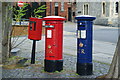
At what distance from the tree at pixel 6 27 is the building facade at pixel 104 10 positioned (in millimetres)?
28455

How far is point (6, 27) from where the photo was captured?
725 cm

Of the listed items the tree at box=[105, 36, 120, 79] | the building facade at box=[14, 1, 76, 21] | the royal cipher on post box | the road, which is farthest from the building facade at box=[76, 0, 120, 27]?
the tree at box=[105, 36, 120, 79]

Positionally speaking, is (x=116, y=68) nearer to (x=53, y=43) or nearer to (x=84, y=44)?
(x=84, y=44)

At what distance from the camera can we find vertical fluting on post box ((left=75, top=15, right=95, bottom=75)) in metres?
→ 5.70

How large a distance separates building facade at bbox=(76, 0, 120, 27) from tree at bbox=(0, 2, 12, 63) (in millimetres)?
28455

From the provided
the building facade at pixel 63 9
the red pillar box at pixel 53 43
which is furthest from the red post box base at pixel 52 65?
the building facade at pixel 63 9

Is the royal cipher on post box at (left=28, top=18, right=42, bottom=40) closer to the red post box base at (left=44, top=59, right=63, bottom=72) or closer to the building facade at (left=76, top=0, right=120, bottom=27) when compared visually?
the red post box base at (left=44, top=59, right=63, bottom=72)

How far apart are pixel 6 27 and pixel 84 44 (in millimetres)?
2931

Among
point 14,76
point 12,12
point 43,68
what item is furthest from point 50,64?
point 12,12

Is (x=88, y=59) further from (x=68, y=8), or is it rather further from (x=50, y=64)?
(x=68, y=8)

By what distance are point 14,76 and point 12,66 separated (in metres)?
1.28

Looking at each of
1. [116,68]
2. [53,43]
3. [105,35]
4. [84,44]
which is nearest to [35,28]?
[53,43]

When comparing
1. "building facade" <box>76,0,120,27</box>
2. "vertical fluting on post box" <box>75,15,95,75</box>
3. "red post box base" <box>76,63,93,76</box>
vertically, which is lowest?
"red post box base" <box>76,63,93,76</box>

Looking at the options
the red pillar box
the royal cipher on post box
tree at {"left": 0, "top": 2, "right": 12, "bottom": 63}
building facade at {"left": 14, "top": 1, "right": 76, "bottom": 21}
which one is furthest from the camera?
building facade at {"left": 14, "top": 1, "right": 76, "bottom": 21}
